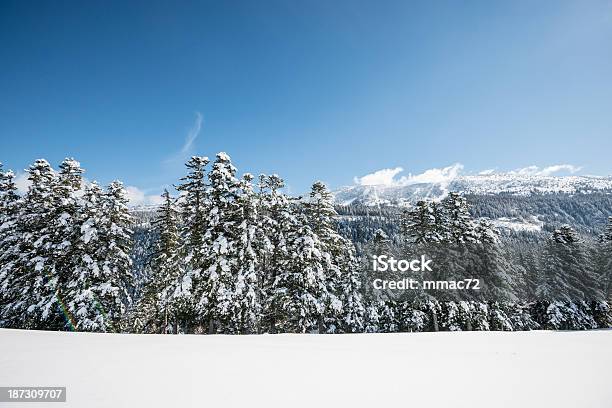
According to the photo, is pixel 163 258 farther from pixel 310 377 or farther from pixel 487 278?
pixel 487 278

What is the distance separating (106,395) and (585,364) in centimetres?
814

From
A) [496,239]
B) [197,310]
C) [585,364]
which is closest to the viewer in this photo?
[585,364]

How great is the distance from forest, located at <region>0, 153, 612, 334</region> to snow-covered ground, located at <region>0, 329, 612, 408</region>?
15.0 meters

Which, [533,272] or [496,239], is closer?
[496,239]

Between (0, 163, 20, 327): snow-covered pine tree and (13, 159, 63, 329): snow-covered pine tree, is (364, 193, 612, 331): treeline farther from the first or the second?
(0, 163, 20, 327): snow-covered pine tree

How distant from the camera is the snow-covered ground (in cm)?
393

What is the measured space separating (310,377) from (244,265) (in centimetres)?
1815

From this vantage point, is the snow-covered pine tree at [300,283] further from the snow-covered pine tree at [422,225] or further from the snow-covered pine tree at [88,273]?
the snow-covered pine tree at [88,273]

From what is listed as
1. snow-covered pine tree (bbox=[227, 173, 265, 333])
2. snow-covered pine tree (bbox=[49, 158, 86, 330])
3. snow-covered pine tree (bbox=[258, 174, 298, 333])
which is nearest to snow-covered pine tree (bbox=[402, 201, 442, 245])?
snow-covered pine tree (bbox=[258, 174, 298, 333])

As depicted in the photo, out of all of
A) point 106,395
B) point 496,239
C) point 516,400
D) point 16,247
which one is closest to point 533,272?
point 496,239

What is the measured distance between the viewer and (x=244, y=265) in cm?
2242

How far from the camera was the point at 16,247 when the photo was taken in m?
21.7

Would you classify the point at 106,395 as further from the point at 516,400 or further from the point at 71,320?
the point at 71,320

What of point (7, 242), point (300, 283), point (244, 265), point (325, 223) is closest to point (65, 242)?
point (7, 242)
